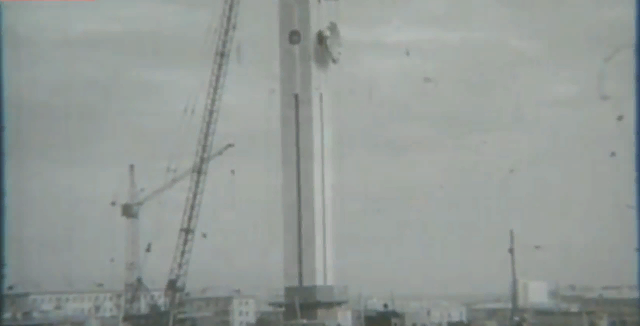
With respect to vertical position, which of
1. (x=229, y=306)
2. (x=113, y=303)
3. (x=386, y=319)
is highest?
(x=386, y=319)

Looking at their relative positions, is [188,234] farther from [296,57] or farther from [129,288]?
[129,288]

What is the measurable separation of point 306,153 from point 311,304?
6.62 m

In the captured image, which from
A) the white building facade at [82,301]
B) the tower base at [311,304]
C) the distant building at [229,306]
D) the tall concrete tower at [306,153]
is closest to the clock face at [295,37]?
the tall concrete tower at [306,153]

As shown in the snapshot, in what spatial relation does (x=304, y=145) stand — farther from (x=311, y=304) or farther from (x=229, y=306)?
(x=229, y=306)

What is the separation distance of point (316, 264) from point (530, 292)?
50053 mm

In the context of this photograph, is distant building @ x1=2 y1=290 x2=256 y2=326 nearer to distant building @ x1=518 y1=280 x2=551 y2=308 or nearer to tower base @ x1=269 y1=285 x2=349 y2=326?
distant building @ x1=518 y1=280 x2=551 y2=308

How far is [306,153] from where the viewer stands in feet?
126

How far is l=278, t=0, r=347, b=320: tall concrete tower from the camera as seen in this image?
3822 centimetres

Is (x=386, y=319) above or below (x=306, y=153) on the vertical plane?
below

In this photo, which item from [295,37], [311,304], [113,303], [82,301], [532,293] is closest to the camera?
[311,304]

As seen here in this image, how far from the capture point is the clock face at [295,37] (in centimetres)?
3819

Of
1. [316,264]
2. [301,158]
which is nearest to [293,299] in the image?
[316,264]

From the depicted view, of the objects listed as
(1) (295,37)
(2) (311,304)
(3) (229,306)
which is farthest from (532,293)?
(1) (295,37)

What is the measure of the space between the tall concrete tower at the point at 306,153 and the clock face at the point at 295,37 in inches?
1.4
